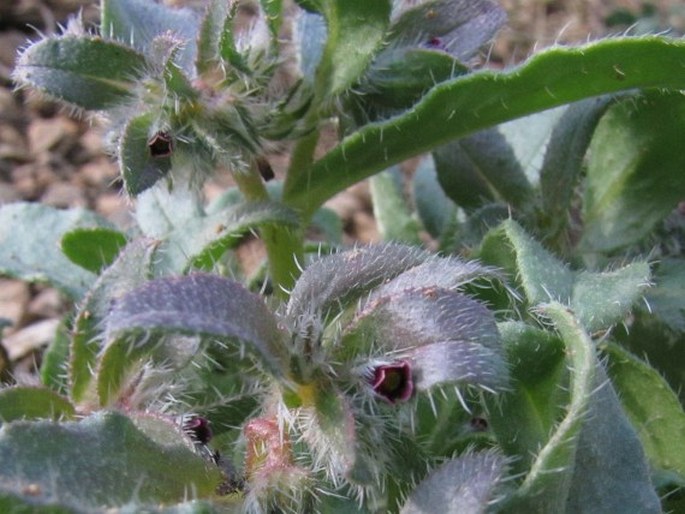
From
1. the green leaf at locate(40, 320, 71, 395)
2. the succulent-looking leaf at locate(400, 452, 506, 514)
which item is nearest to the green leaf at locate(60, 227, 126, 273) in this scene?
the green leaf at locate(40, 320, 71, 395)

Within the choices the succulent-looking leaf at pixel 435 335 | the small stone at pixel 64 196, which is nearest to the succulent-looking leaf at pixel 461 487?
the succulent-looking leaf at pixel 435 335

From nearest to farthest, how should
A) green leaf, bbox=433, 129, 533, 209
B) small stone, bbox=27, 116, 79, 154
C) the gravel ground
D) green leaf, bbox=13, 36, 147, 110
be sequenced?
green leaf, bbox=13, 36, 147, 110 < green leaf, bbox=433, 129, 533, 209 < the gravel ground < small stone, bbox=27, 116, 79, 154

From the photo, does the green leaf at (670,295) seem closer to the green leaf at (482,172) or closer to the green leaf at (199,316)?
the green leaf at (482,172)

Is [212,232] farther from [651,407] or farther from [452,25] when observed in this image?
[651,407]

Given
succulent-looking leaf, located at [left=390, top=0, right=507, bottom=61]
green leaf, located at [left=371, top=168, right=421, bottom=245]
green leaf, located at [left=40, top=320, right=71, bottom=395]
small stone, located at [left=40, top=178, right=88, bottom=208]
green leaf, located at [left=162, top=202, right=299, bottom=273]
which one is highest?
succulent-looking leaf, located at [left=390, top=0, right=507, bottom=61]

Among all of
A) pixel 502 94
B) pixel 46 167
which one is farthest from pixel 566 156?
pixel 46 167

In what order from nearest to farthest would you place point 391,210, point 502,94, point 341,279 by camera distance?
point 341,279 → point 502,94 → point 391,210

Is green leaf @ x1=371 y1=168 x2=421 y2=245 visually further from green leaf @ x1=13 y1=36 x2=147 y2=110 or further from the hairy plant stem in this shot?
green leaf @ x1=13 y1=36 x2=147 y2=110
